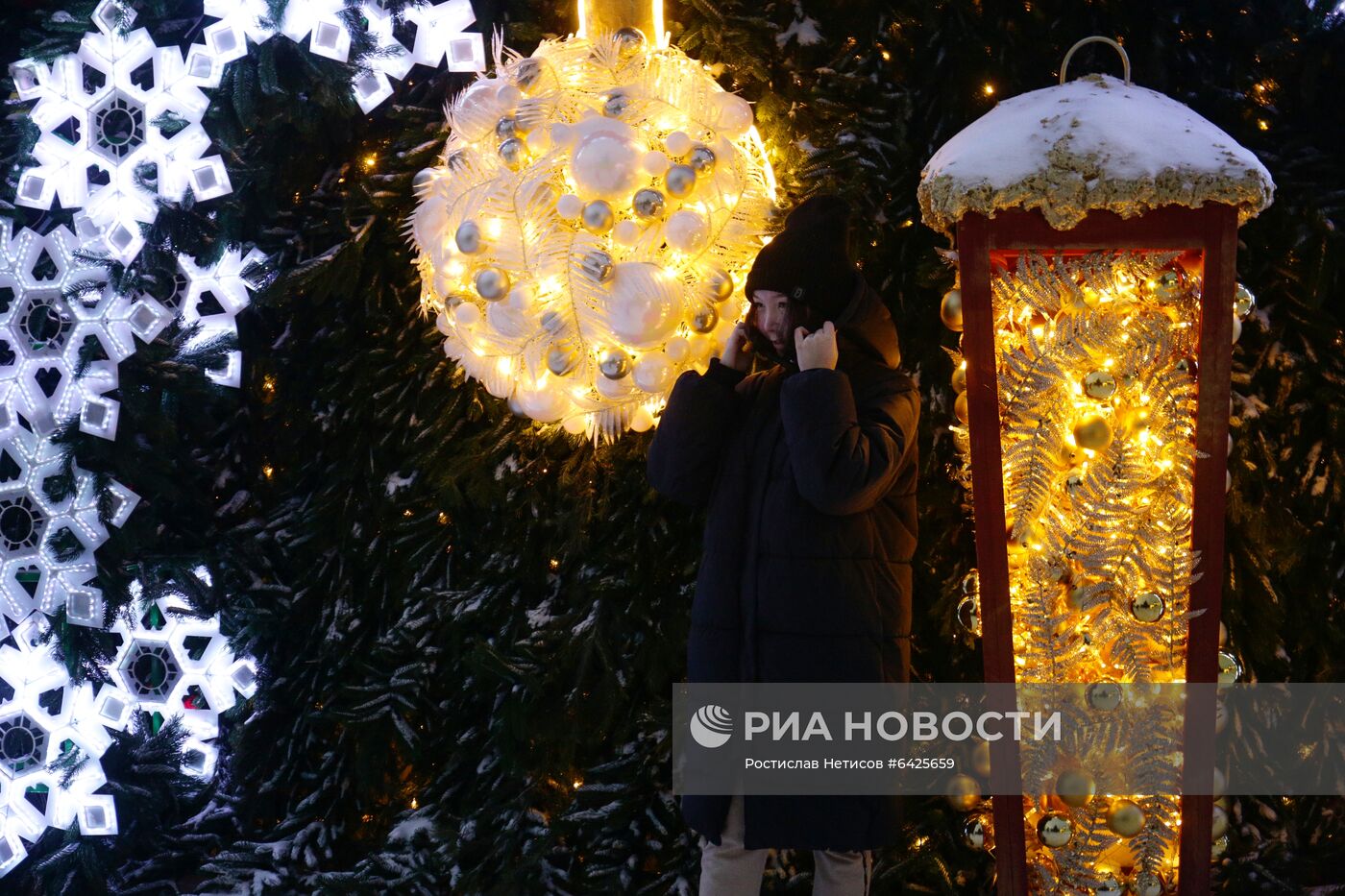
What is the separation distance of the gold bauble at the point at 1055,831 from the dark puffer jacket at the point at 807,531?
333 millimetres

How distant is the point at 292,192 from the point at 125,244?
49 cm

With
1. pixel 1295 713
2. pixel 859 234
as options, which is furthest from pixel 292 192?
pixel 1295 713

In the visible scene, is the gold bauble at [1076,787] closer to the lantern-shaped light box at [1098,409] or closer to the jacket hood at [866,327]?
the lantern-shaped light box at [1098,409]

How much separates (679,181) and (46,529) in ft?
7.28

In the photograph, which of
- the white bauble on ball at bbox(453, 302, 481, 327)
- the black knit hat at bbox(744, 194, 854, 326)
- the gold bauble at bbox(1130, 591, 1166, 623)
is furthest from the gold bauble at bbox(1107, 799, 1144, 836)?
the white bauble on ball at bbox(453, 302, 481, 327)

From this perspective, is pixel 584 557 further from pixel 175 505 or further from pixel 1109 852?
pixel 1109 852

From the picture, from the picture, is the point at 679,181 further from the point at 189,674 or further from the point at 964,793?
the point at 189,674

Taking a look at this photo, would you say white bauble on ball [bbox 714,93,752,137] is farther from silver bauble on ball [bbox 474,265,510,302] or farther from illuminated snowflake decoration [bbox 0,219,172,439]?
illuminated snowflake decoration [bbox 0,219,172,439]

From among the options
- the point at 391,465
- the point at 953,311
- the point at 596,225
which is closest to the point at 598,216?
the point at 596,225

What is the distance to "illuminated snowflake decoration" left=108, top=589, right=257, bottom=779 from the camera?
301 cm

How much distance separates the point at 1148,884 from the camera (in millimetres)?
2123

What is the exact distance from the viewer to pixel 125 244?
2973 mm

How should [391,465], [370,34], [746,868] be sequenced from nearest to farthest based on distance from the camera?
[746,868]
[370,34]
[391,465]

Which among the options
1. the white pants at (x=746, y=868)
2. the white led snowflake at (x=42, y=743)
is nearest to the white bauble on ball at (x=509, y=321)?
the white pants at (x=746, y=868)
